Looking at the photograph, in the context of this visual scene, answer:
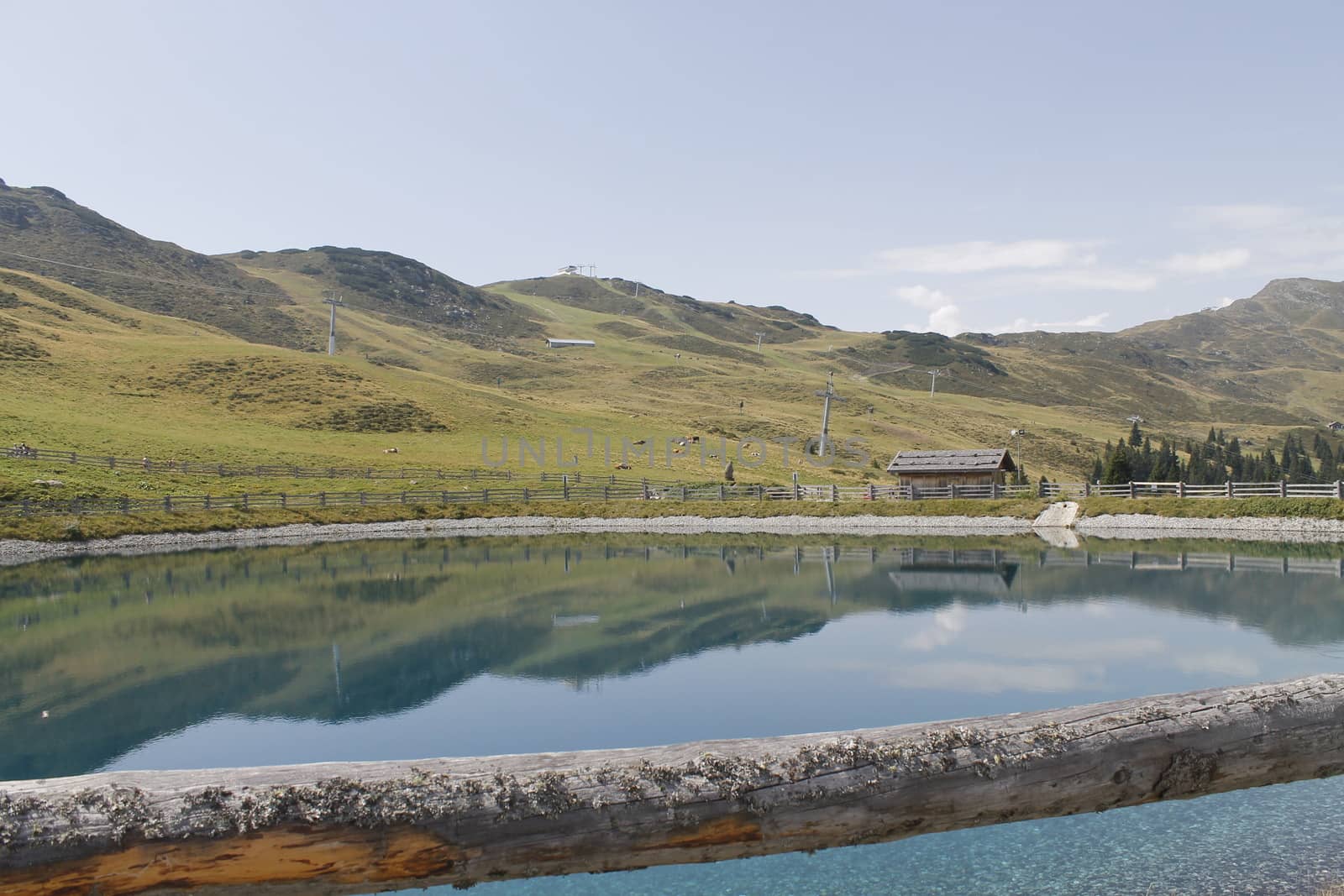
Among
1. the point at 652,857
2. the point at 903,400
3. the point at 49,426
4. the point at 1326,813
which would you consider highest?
the point at 903,400

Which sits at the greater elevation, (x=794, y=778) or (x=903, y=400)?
(x=903, y=400)

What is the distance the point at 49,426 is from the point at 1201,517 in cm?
7914

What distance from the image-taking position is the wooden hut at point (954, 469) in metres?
68.0

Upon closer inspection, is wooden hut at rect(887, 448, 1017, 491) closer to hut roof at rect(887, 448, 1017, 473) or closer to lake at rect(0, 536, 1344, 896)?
hut roof at rect(887, 448, 1017, 473)

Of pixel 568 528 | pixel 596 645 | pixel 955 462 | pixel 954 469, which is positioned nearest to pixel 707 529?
pixel 568 528

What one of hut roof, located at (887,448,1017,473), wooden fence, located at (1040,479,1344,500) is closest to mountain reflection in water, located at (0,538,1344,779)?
wooden fence, located at (1040,479,1344,500)

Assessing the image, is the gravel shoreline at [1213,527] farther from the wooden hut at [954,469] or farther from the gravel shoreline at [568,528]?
the wooden hut at [954,469]

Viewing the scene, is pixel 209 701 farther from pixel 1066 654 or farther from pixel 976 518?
pixel 976 518

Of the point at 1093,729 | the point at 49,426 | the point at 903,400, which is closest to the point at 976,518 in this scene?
the point at 1093,729

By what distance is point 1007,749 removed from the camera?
6.72m

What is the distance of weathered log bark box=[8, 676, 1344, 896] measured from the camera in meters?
5.59

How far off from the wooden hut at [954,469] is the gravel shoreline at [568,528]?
947 centimetres

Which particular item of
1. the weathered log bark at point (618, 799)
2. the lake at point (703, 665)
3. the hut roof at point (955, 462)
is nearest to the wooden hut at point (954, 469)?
the hut roof at point (955, 462)

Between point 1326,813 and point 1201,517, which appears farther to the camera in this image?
point 1201,517
